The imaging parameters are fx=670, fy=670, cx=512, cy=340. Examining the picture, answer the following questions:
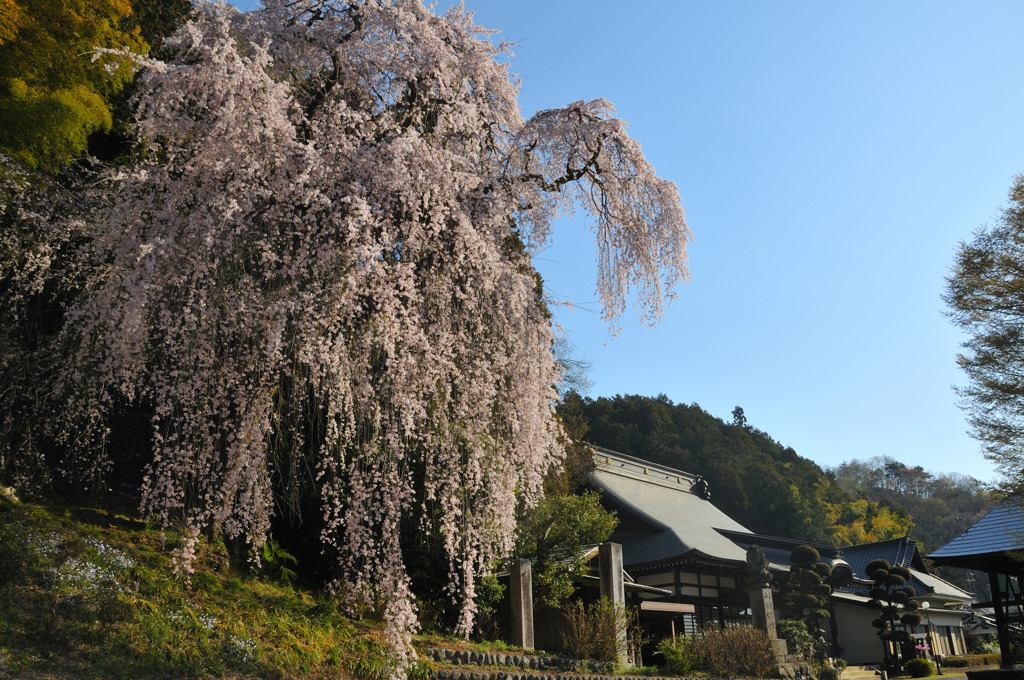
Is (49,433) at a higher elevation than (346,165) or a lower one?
lower

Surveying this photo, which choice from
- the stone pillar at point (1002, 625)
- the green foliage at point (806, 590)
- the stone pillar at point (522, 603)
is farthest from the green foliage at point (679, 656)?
the stone pillar at point (1002, 625)

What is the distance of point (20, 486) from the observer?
9.10 m

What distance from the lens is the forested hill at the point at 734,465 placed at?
119 feet

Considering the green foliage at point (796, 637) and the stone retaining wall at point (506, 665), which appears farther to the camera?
the green foliage at point (796, 637)

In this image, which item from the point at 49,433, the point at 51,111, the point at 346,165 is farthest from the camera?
the point at 51,111

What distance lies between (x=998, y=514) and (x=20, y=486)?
740 inches

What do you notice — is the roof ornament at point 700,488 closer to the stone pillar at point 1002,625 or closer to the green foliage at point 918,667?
the green foliage at point 918,667

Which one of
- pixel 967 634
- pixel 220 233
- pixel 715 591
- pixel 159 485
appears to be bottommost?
pixel 967 634

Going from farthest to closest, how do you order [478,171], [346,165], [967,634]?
[967,634]
[478,171]
[346,165]

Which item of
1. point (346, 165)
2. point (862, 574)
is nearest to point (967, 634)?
point (862, 574)

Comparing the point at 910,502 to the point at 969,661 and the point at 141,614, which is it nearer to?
the point at 969,661

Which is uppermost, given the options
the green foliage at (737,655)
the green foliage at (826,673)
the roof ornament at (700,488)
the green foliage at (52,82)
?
the green foliage at (52,82)

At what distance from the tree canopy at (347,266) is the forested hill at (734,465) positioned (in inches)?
973

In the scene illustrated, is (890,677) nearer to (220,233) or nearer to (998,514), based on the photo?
(998,514)
